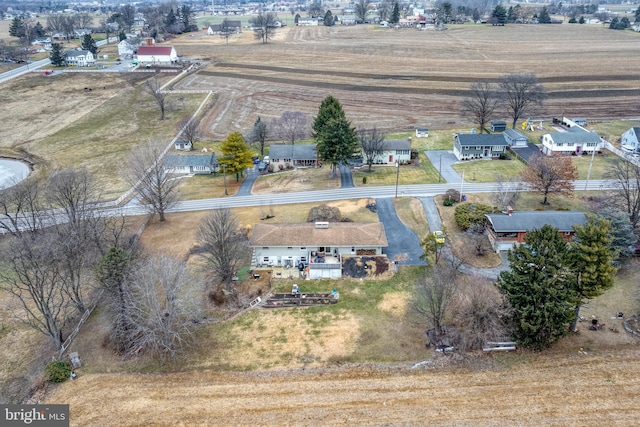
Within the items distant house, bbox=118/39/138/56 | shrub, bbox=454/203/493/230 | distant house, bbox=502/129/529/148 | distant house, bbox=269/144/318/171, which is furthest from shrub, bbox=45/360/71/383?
distant house, bbox=118/39/138/56

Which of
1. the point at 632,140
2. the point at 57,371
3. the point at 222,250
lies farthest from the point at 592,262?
the point at 632,140

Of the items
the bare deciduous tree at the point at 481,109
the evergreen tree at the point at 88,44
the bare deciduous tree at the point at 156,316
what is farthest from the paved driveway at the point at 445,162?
the evergreen tree at the point at 88,44

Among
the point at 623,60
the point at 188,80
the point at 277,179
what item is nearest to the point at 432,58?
the point at 623,60

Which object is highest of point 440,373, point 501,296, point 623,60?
point 623,60

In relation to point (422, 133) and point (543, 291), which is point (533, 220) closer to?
point (543, 291)

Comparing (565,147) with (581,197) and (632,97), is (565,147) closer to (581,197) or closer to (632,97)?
(581,197)

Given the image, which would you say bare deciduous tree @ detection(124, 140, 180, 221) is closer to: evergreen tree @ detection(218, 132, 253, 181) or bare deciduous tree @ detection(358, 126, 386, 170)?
evergreen tree @ detection(218, 132, 253, 181)

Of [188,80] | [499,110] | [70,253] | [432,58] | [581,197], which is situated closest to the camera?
[70,253]

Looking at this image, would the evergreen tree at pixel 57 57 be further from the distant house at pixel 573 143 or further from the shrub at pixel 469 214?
the distant house at pixel 573 143
